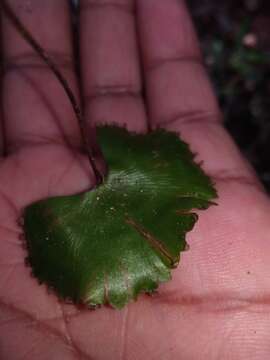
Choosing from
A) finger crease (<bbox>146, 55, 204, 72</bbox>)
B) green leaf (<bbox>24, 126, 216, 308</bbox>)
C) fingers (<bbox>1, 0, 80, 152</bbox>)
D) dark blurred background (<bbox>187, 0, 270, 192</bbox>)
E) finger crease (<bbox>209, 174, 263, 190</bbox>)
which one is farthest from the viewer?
dark blurred background (<bbox>187, 0, 270, 192</bbox>)

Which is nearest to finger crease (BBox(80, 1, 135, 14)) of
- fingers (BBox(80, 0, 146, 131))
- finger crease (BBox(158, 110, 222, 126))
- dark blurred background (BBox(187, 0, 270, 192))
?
fingers (BBox(80, 0, 146, 131))

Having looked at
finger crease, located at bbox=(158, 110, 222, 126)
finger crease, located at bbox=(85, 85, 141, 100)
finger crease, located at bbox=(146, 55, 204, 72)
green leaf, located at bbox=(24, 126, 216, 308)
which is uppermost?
finger crease, located at bbox=(146, 55, 204, 72)

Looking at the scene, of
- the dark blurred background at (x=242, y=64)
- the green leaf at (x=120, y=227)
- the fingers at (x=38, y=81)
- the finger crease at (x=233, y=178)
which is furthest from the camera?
the dark blurred background at (x=242, y=64)

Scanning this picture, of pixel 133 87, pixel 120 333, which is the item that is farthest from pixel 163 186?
pixel 133 87

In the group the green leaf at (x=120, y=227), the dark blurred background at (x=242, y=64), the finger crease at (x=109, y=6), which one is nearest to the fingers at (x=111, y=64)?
the finger crease at (x=109, y=6)

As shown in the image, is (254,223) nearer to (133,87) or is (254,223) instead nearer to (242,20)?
(133,87)

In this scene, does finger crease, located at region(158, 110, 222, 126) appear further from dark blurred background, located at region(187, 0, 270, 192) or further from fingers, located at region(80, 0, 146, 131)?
dark blurred background, located at region(187, 0, 270, 192)

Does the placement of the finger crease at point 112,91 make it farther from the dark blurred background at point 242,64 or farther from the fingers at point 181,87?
the dark blurred background at point 242,64
